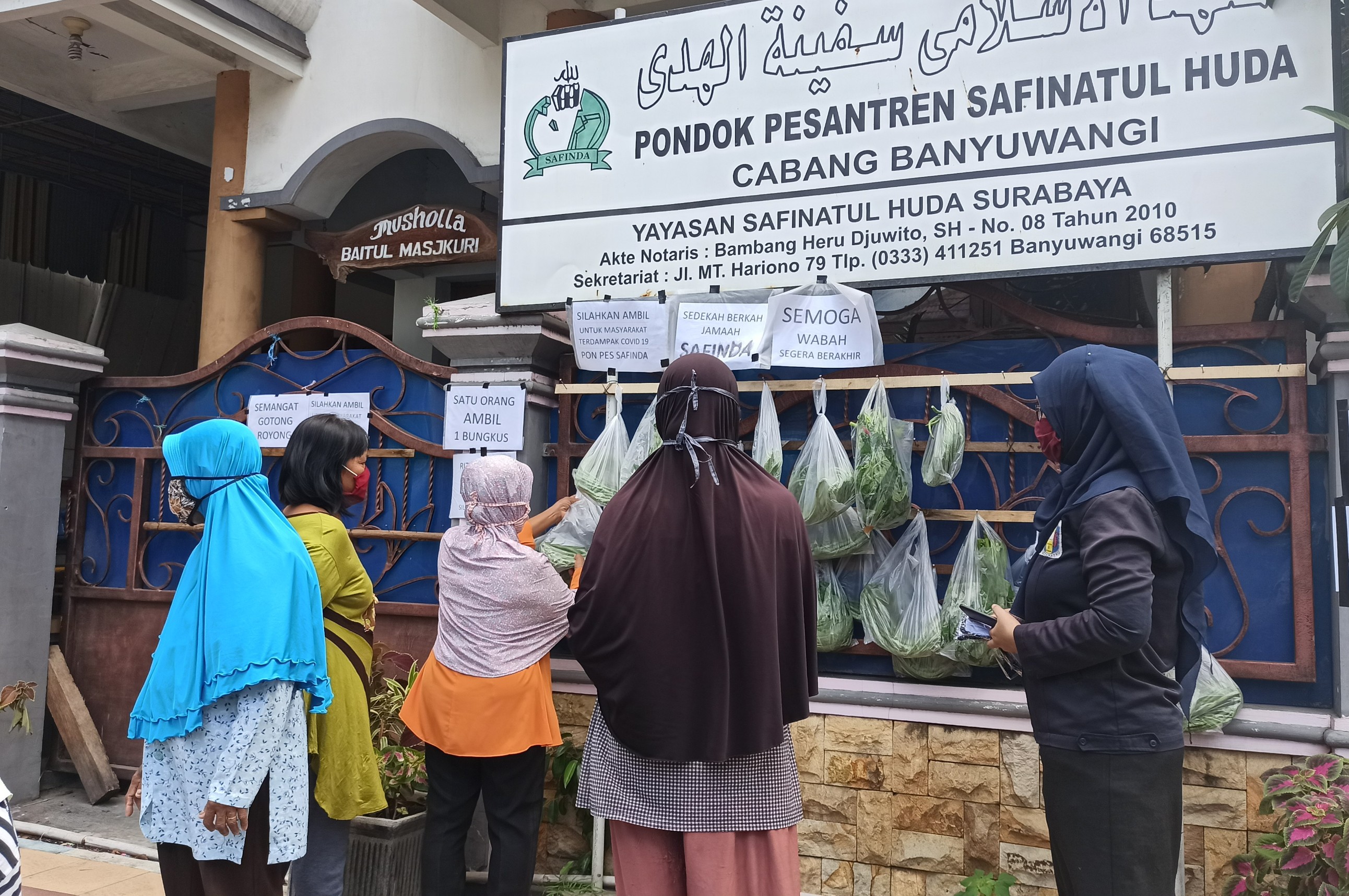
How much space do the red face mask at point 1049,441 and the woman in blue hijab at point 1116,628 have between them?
0.23ft

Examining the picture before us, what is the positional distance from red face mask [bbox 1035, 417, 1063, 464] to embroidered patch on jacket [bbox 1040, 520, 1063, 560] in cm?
17

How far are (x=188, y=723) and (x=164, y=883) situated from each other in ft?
1.53

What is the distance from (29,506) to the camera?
4758mm

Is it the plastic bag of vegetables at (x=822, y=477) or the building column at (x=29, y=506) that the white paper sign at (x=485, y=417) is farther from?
the building column at (x=29, y=506)

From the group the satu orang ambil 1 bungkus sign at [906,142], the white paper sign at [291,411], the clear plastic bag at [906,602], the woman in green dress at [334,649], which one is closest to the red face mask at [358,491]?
the woman in green dress at [334,649]

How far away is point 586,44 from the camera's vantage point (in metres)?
4.14

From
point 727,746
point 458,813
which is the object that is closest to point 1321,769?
point 727,746

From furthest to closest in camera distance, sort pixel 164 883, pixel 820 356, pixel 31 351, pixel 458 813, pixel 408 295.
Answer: pixel 408 295 → pixel 31 351 → pixel 820 356 → pixel 458 813 → pixel 164 883

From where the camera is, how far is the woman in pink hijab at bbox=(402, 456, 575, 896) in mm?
3033

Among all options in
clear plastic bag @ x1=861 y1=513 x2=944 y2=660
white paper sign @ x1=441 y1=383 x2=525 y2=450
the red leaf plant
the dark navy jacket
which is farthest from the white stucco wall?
the red leaf plant

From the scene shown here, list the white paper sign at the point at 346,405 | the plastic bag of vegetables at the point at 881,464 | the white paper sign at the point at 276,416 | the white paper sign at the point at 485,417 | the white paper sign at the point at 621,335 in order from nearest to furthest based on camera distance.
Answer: the plastic bag of vegetables at the point at 881,464, the white paper sign at the point at 621,335, the white paper sign at the point at 485,417, the white paper sign at the point at 346,405, the white paper sign at the point at 276,416

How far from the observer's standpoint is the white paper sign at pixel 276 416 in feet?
15.4

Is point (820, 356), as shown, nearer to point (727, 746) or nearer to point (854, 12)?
point (854, 12)

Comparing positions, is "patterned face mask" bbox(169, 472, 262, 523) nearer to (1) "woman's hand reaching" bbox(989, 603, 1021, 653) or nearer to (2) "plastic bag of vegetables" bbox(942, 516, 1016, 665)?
(1) "woman's hand reaching" bbox(989, 603, 1021, 653)
